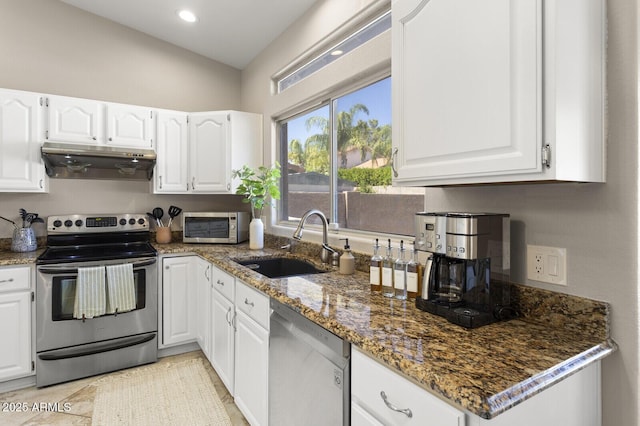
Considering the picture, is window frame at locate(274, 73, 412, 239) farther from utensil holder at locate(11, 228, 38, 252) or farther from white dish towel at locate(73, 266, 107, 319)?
utensil holder at locate(11, 228, 38, 252)

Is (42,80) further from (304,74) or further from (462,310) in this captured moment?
(462,310)

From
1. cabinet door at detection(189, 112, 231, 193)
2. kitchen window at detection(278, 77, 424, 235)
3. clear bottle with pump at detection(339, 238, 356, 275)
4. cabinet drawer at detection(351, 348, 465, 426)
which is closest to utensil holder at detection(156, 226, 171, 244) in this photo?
cabinet door at detection(189, 112, 231, 193)

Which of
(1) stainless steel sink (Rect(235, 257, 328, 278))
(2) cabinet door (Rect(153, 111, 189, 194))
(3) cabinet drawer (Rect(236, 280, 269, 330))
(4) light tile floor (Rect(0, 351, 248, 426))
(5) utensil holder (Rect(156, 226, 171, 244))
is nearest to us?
(3) cabinet drawer (Rect(236, 280, 269, 330))

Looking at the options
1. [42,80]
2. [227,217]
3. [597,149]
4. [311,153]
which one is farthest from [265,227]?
[597,149]

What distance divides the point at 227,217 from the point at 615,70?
2894 mm

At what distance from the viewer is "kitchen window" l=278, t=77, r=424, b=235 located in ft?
6.82

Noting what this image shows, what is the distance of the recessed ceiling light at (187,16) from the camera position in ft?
9.73

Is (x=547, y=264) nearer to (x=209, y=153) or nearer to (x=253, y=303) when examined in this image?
(x=253, y=303)

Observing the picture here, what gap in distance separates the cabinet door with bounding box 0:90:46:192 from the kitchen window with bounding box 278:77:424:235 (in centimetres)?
196

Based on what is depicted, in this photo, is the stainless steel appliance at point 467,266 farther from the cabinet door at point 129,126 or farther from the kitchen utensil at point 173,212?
the kitchen utensil at point 173,212

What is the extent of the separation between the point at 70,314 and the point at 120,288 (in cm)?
36

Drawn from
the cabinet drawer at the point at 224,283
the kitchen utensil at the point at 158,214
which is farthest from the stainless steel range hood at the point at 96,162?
the cabinet drawer at the point at 224,283

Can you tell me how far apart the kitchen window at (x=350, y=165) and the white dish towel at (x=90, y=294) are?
5.04ft

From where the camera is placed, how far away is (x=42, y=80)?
3.06 m
